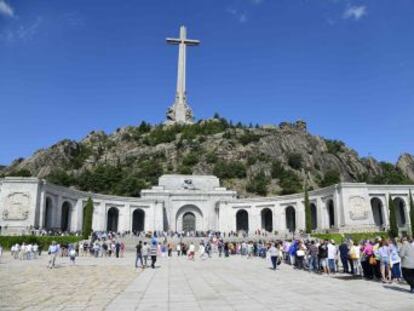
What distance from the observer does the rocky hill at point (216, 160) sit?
261 ft

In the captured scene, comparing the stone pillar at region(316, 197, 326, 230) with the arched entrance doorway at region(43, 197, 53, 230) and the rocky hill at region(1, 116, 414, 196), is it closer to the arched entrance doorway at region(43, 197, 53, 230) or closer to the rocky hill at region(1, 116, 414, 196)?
the rocky hill at region(1, 116, 414, 196)

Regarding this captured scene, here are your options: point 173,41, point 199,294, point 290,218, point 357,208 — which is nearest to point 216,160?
point 173,41

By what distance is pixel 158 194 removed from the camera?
5694 cm

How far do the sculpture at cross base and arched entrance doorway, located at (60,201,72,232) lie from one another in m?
44.4

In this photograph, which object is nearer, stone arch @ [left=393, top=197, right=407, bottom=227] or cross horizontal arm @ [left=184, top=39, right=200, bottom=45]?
stone arch @ [left=393, top=197, right=407, bottom=227]

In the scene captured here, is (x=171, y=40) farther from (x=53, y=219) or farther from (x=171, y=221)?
(x=53, y=219)

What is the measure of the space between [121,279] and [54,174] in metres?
70.9

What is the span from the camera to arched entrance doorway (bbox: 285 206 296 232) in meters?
55.4

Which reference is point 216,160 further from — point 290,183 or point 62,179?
point 62,179

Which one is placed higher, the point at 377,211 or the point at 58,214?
the point at 377,211

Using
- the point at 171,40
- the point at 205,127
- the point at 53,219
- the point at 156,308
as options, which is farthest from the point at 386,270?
the point at 205,127

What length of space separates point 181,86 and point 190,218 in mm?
38248

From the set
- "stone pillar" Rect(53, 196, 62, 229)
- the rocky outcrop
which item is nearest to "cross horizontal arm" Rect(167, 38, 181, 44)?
"stone pillar" Rect(53, 196, 62, 229)

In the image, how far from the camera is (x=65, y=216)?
50.1 metres
